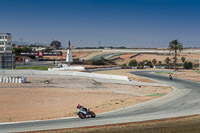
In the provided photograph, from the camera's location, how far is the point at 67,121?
19016 mm

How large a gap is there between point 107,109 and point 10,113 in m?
8.27

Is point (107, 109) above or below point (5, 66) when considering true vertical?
below

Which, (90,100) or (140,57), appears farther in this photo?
(140,57)

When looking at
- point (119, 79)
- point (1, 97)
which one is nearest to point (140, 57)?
point (119, 79)

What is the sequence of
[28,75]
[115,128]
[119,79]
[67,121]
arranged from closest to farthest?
1. [115,128]
2. [67,121]
3. [119,79]
4. [28,75]

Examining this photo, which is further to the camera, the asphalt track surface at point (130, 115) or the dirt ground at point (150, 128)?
the asphalt track surface at point (130, 115)

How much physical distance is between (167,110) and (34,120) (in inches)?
440

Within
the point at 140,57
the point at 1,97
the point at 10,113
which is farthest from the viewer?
the point at 140,57

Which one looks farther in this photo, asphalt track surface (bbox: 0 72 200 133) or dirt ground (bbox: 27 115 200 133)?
asphalt track surface (bbox: 0 72 200 133)

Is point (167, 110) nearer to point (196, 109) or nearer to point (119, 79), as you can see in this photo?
point (196, 109)

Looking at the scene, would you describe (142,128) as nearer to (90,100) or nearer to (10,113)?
(10,113)

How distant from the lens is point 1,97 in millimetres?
29188

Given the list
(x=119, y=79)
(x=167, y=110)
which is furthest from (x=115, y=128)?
(x=119, y=79)

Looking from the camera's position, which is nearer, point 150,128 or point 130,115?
point 150,128
